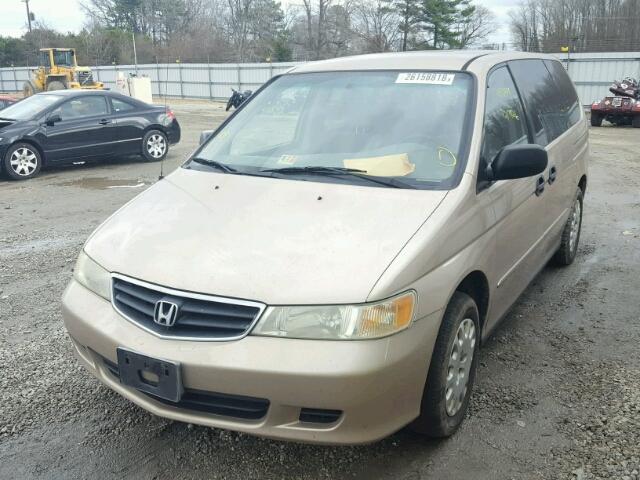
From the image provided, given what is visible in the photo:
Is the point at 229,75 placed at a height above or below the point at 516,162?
above

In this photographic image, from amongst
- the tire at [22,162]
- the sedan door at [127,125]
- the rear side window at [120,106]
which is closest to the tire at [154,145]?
the sedan door at [127,125]

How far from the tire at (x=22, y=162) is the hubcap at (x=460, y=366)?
9433mm

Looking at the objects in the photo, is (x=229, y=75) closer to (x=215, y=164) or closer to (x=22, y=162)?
(x=22, y=162)

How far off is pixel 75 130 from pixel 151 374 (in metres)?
9.47

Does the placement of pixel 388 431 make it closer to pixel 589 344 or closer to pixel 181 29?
pixel 589 344

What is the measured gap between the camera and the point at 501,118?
11.9 feet

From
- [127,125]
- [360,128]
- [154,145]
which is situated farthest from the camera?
[154,145]

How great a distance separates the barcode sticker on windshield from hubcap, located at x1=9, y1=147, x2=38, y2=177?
8620 mm

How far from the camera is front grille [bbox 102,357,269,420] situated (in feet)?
7.85

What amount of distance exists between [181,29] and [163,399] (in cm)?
6612

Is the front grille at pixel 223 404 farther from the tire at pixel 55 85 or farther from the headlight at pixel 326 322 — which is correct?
the tire at pixel 55 85

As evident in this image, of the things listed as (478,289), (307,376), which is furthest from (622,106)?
(307,376)

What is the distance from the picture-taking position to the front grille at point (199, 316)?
7.77 feet

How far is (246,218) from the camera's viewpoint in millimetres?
2885
